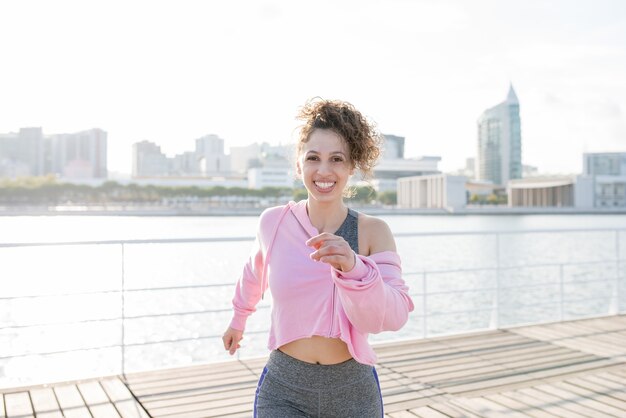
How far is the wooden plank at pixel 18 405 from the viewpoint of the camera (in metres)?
2.46

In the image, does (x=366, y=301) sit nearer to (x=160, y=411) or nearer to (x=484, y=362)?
(x=160, y=411)

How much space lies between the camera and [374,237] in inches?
46.2

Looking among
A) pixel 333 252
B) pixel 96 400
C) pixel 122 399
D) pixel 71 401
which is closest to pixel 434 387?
pixel 122 399

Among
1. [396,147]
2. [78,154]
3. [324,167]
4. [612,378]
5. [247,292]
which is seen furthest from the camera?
[78,154]

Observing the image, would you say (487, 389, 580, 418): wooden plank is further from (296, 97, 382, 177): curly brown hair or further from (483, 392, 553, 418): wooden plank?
(296, 97, 382, 177): curly brown hair

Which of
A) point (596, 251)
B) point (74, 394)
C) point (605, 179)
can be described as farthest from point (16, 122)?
point (74, 394)

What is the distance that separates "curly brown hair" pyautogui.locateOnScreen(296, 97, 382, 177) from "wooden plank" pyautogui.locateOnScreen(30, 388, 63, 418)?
1.86 m

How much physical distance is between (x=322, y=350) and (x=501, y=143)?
4345 inches

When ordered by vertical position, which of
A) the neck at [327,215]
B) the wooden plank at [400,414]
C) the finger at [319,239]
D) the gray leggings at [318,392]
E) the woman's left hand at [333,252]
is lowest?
the wooden plank at [400,414]

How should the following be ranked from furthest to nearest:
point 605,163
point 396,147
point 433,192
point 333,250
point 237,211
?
1. point 396,147
2. point 605,163
3. point 433,192
4. point 237,211
5. point 333,250

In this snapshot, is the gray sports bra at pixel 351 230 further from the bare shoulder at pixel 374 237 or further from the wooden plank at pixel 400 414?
the wooden plank at pixel 400 414

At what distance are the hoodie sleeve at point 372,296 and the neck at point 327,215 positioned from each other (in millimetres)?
163

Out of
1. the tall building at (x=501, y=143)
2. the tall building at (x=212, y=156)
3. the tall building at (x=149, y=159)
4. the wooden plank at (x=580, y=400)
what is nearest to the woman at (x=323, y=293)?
the wooden plank at (x=580, y=400)

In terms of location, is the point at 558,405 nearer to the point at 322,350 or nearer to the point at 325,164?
the point at 322,350
